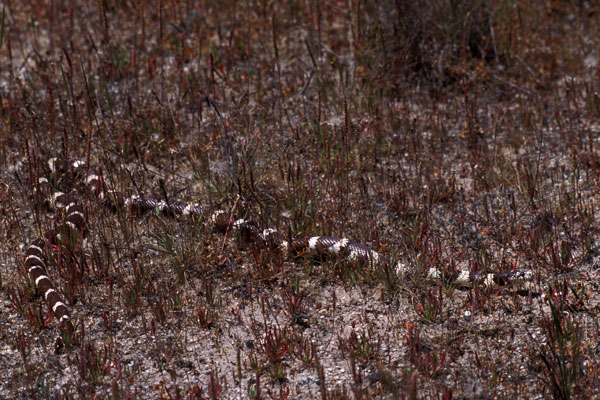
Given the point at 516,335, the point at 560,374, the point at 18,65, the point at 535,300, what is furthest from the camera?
the point at 18,65

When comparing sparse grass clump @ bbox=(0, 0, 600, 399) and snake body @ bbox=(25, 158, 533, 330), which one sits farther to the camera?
snake body @ bbox=(25, 158, 533, 330)

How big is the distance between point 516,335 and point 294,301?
1.49 metres

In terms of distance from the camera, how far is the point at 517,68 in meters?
7.79

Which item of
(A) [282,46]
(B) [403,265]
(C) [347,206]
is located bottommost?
(B) [403,265]

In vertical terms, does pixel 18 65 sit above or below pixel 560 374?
above

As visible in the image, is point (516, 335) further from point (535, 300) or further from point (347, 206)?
point (347, 206)

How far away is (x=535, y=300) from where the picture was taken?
4.82 m

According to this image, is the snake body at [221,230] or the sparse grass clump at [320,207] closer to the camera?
the sparse grass clump at [320,207]

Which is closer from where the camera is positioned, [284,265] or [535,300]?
[535,300]

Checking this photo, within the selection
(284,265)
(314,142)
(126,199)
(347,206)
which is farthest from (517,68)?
(126,199)

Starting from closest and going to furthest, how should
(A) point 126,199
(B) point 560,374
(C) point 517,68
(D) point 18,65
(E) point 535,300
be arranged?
(B) point 560,374, (E) point 535,300, (A) point 126,199, (C) point 517,68, (D) point 18,65

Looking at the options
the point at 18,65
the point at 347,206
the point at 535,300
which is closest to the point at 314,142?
the point at 347,206

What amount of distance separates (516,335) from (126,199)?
11.0 ft

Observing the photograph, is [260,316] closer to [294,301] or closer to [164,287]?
[294,301]
